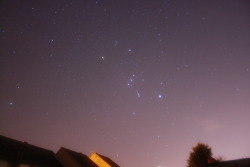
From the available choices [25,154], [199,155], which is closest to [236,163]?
[199,155]

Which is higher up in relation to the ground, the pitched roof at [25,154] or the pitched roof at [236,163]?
the pitched roof at [236,163]

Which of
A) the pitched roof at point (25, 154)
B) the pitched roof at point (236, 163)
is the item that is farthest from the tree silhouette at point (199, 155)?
the pitched roof at point (25, 154)

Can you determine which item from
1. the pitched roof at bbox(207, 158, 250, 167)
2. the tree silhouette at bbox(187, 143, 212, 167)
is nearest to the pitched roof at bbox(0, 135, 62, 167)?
the pitched roof at bbox(207, 158, 250, 167)

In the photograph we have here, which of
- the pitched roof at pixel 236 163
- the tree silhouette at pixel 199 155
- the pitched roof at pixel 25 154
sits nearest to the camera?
the pitched roof at pixel 25 154

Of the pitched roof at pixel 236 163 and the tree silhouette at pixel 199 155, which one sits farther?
the tree silhouette at pixel 199 155

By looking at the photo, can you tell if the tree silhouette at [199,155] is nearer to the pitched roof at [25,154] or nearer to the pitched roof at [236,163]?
the pitched roof at [236,163]

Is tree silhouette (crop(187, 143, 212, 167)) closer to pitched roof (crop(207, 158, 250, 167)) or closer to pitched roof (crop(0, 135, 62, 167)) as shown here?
pitched roof (crop(207, 158, 250, 167))
